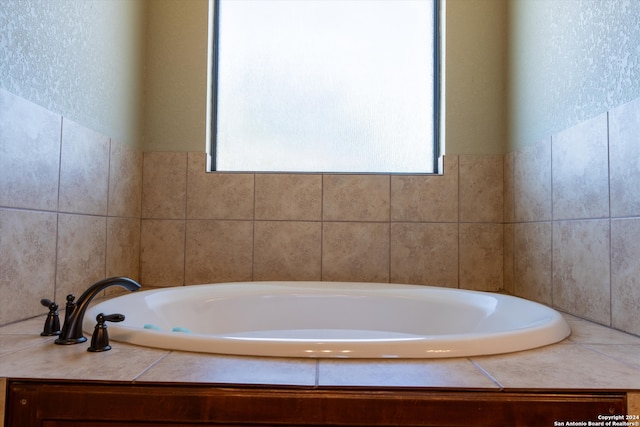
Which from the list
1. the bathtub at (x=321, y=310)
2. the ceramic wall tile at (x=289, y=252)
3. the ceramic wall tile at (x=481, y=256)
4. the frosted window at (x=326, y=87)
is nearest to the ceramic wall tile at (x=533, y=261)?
the ceramic wall tile at (x=481, y=256)

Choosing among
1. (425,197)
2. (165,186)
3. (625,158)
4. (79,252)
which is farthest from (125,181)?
(625,158)

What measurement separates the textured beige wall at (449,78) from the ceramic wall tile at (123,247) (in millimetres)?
392

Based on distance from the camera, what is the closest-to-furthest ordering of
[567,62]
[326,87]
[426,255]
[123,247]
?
[567,62], [123,247], [426,255], [326,87]

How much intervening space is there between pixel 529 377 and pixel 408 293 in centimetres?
86

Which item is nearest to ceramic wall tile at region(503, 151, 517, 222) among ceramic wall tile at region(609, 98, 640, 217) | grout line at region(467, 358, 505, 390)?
ceramic wall tile at region(609, 98, 640, 217)

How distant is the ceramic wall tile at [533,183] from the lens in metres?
1.54

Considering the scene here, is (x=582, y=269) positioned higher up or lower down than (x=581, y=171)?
lower down

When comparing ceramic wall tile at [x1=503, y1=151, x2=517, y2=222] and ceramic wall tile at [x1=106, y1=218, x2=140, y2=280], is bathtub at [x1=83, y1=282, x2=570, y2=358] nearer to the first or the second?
ceramic wall tile at [x1=106, y1=218, x2=140, y2=280]

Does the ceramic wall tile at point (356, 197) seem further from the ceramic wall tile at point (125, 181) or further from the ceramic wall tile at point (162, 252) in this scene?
the ceramic wall tile at point (125, 181)

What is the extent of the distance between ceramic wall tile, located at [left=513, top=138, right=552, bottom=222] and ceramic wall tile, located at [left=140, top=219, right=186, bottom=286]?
1461 millimetres

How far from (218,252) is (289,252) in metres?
0.32

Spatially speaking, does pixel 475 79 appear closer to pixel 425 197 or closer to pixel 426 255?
pixel 425 197

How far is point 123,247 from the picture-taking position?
1.76 meters

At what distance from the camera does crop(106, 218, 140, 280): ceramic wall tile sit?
1.66m
